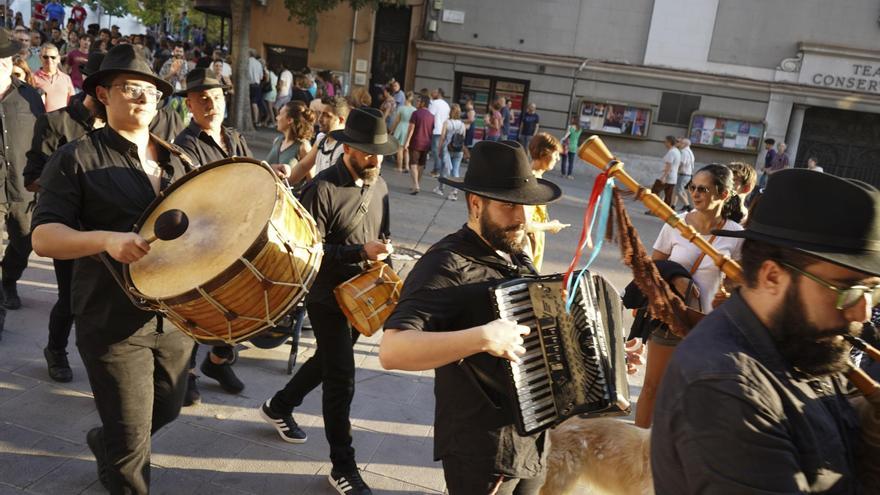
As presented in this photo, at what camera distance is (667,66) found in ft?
67.5

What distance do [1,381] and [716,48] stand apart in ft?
64.7

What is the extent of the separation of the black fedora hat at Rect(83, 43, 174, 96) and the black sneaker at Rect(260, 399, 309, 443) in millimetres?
2132

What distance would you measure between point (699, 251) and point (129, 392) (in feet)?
10.6

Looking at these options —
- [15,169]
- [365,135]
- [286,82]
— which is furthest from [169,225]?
[286,82]

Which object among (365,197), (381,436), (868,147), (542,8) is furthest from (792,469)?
(868,147)

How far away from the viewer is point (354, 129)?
438 centimetres

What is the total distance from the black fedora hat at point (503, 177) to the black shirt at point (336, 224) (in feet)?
5.00

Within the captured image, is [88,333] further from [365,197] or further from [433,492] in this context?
[433,492]

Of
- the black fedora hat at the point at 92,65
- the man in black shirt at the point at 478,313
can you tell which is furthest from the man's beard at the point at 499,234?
the black fedora hat at the point at 92,65

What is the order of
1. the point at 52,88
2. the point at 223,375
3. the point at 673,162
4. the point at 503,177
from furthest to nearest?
the point at 673,162 → the point at 52,88 → the point at 223,375 → the point at 503,177

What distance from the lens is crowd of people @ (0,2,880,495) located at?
5.67 feet

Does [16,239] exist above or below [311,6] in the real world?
below

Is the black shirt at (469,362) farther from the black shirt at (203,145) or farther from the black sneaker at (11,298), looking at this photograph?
the black sneaker at (11,298)

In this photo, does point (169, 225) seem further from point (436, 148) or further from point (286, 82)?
point (286, 82)
